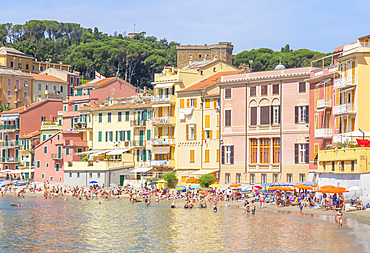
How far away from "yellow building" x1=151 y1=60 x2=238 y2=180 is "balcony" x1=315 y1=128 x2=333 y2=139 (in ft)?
83.1

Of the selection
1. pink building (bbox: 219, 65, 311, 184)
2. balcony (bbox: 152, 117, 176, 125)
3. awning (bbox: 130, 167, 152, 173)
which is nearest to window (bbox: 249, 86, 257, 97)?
pink building (bbox: 219, 65, 311, 184)

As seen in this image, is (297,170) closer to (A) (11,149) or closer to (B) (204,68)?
(B) (204,68)

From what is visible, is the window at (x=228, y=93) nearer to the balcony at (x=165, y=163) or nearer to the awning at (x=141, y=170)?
the balcony at (x=165, y=163)

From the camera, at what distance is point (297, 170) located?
80.6 meters

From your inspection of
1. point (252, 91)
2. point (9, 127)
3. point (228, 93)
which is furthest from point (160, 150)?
point (9, 127)

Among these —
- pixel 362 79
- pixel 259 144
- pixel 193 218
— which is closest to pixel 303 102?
pixel 259 144

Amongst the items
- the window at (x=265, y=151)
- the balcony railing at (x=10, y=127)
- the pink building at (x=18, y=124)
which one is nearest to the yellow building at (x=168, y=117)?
the window at (x=265, y=151)

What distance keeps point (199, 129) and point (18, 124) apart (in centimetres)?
4343

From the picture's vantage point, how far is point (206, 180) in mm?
86875

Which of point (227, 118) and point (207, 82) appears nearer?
point (227, 118)

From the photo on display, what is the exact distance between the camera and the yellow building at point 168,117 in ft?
315

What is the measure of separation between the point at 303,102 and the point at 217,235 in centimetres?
3145

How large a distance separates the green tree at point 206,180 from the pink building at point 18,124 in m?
44.3

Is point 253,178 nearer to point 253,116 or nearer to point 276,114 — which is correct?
point 253,116
